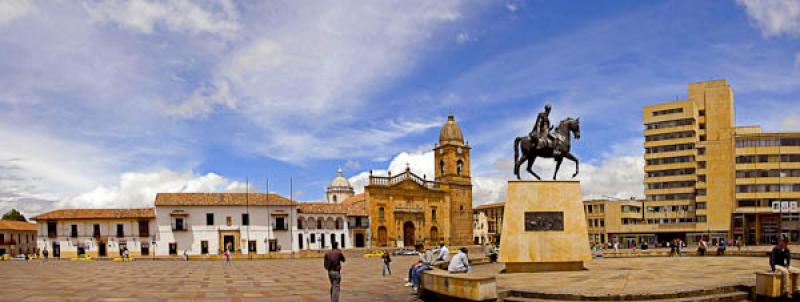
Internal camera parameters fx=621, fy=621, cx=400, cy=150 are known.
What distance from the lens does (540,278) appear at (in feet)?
51.3

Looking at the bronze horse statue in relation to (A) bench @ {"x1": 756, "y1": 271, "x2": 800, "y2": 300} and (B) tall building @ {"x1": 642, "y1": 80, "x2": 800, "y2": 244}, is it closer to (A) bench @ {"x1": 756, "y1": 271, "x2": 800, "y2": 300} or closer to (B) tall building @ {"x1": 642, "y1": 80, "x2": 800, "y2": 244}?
(A) bench @ {"x1": 756, "y1": 271, "x2": 800, "y2": 300}

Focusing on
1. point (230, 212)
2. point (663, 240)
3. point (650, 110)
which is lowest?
point (663, 240)

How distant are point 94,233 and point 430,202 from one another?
38.3 metres

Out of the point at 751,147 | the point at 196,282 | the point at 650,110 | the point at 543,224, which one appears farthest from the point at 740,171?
the point at 196,282

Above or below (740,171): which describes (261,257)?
below

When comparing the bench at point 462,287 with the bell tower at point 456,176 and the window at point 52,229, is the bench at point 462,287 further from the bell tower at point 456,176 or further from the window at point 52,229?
the bell tower at point 456,176

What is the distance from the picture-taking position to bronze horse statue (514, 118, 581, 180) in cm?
1886

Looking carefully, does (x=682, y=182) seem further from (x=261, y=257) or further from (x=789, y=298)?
(x=789, y=298)

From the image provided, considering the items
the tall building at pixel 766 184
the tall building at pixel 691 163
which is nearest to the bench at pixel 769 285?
the tall building at pixel 766 184

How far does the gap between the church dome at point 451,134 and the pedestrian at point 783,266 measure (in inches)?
2658

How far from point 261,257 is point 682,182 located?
46.8 metres

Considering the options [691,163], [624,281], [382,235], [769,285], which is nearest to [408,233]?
[382,235]

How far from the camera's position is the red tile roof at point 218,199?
201 ft

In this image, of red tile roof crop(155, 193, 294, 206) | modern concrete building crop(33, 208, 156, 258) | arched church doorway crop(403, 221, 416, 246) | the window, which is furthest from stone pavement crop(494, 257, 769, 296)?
arched church doorway crop(403, 221, 416, 246)
